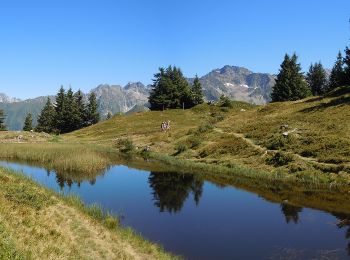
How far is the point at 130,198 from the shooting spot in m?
32.9

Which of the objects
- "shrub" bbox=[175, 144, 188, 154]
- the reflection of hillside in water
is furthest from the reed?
"shrub" bbox=[175, 144, 188, 154]

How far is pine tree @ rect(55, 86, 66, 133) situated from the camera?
137 m

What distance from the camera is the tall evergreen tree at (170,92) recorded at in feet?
448

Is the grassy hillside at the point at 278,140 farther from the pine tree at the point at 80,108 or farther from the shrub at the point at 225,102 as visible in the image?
the pine tree at the point at 80,108

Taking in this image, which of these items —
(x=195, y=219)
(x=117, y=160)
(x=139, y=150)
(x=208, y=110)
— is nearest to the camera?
(x=195, y=219)

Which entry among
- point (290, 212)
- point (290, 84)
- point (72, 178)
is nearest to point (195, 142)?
point (72, 178)

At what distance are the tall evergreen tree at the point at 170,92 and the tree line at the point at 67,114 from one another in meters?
23.3

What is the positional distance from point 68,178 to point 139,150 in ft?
88.0

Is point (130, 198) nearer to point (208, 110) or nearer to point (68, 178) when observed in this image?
point (68, 178)

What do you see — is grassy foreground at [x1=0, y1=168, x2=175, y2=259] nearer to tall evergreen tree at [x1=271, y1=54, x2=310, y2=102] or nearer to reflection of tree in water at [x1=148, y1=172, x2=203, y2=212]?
reflection of tree in water at [x1=148, y1=172, x2=203, y2=212]

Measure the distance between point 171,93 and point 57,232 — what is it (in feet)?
398

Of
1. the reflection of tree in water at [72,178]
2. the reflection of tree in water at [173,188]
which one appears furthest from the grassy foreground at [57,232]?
the reflection of tree in water at [72,178]

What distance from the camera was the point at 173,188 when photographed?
120ft

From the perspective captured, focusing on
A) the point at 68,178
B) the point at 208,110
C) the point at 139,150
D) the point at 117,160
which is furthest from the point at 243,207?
the point at 208,110
